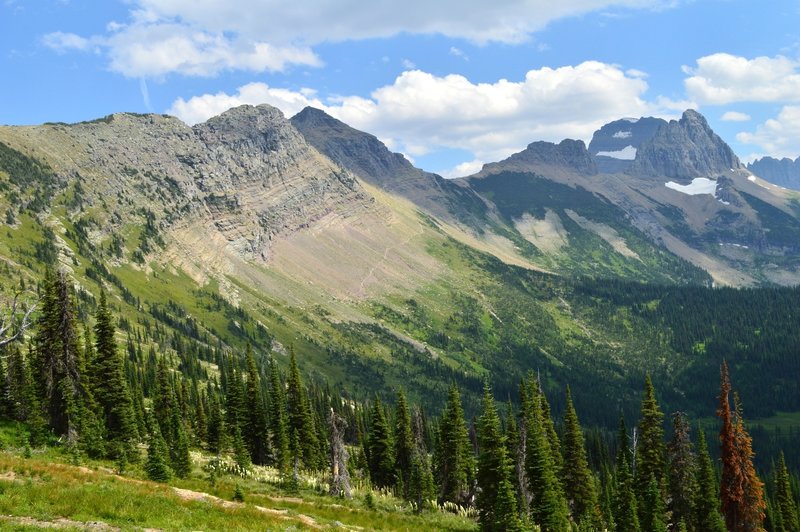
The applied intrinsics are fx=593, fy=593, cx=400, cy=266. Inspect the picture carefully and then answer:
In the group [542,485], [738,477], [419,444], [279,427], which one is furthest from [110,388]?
[738,477]

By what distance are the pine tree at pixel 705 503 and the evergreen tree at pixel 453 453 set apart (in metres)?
24.2

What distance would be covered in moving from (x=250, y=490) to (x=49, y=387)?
21999mm

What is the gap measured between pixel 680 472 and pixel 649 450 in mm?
3381

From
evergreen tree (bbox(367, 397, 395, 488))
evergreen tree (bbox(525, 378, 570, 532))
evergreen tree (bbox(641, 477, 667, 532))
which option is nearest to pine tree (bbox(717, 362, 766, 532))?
evergreen tree (bbox(641, 477, 667, 532))

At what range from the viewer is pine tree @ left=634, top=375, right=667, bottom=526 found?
60438 mm

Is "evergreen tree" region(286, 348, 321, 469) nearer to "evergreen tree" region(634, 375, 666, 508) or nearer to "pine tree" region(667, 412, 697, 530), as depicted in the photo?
"evergreen tree" region(634, 375, 666, 508)

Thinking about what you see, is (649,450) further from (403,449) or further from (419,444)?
(419,444)

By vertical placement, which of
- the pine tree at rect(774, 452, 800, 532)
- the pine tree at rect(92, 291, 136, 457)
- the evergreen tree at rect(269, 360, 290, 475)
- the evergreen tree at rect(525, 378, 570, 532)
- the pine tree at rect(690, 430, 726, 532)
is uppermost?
the pine tree at rect(92, 291, 136, 457)

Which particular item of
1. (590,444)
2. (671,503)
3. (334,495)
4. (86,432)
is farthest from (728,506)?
(590,444)

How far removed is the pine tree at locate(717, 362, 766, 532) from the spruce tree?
5069 cm

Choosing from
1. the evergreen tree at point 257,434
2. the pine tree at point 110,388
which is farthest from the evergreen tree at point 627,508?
the pine tree at point 110,388

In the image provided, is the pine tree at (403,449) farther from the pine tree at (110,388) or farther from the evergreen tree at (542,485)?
the pine tree at (110,388)

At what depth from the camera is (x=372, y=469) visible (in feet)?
265

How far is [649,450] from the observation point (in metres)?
60.7
